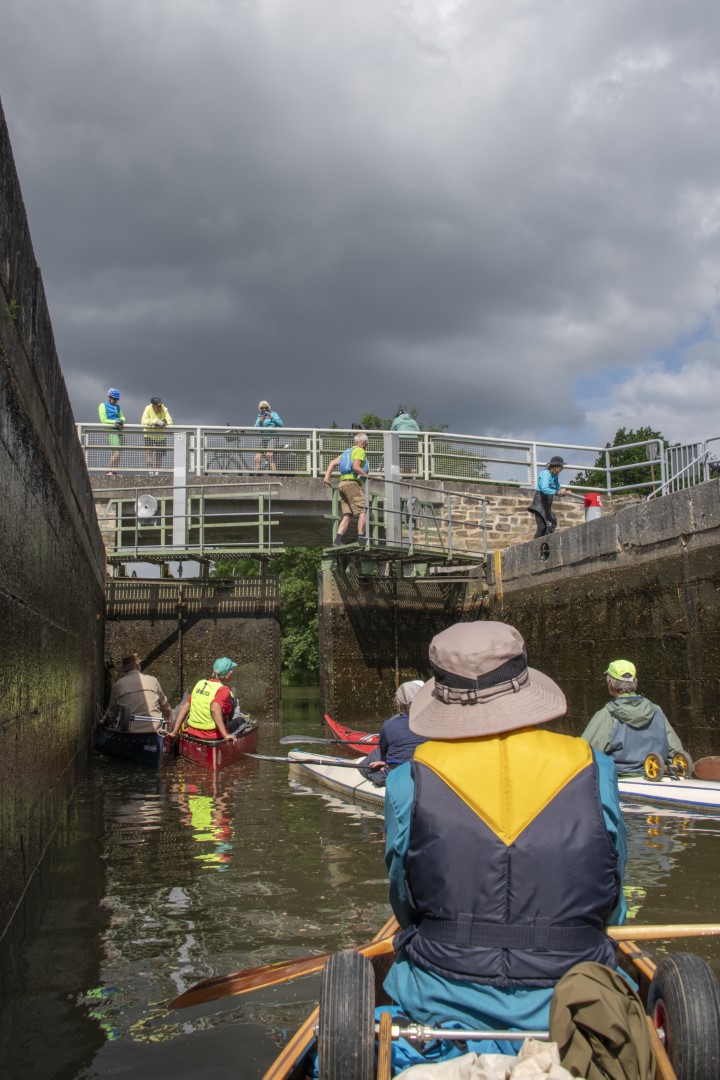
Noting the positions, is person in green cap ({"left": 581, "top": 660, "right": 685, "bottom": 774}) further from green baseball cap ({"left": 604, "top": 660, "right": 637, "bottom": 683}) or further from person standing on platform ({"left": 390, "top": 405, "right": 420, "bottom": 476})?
person standing on platform ({"left": 390, "top": 405, "right": 420, "bottom": 476})

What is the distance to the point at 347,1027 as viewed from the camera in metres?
2.30

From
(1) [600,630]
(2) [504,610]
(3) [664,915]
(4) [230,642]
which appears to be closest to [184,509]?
(4) [230,642]

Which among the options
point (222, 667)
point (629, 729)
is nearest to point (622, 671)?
point (629, 729)

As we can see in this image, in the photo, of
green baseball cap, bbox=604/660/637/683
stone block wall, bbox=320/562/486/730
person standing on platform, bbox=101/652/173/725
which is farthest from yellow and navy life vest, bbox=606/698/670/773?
stone block wall, bbox=320/562/486/730

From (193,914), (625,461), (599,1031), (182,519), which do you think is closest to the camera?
(599,1031)

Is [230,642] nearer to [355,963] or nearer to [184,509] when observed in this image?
[184,509]

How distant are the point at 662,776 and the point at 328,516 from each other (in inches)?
461

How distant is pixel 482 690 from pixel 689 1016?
2.98 ft

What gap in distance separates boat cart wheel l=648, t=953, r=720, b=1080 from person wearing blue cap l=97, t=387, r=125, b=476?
58.9 ft

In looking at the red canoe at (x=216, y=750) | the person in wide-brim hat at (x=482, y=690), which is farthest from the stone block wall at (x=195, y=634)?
the person in wide-brim hat at (x=482, y=690)

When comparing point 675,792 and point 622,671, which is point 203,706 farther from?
point 675,792

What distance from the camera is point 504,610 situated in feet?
55.4

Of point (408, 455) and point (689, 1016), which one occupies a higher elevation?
point (408, 455)

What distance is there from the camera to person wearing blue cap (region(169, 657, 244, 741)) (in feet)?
40.5
